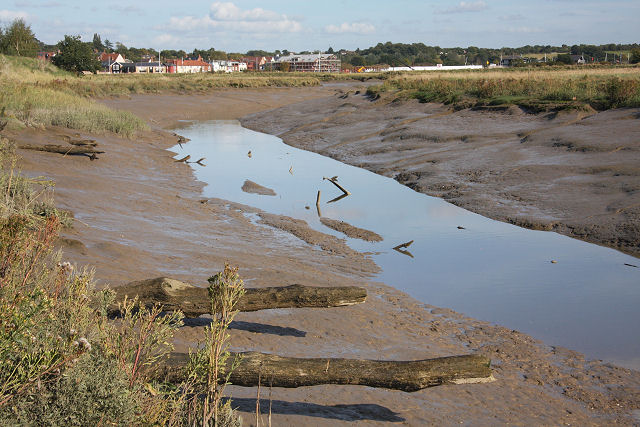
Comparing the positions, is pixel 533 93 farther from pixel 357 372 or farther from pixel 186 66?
pixel 186 66

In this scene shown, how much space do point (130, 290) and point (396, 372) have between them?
285 cm

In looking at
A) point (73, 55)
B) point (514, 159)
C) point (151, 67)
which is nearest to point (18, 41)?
point (73, 55)

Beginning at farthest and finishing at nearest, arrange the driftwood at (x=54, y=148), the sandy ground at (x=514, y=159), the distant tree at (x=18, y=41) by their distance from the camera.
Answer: the distant tree at (x=18, y=41) < the driftwood at (x=54, y=148) < the sandy ground at (x=514, y=159)

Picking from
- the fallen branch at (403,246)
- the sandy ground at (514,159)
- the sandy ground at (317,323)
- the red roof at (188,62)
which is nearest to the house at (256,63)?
the red roof at (188,62)

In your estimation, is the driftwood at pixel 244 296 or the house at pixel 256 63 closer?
the driftwood at pixel 244 296

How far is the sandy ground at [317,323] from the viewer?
580 centimetres

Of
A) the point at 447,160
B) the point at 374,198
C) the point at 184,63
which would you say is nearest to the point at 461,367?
the point at 374,198

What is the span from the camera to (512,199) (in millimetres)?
16188

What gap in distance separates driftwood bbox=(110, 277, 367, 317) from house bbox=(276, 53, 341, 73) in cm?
14115

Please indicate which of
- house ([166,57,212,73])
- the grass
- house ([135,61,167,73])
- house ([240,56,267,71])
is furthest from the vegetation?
house ([240,56,267,71])

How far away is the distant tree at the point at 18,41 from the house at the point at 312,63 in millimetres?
86746

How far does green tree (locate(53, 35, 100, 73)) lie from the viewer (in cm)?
5784

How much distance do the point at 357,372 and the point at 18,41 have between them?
204 ft

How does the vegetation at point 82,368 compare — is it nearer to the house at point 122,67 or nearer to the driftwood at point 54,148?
the driftwood at point 54,148
